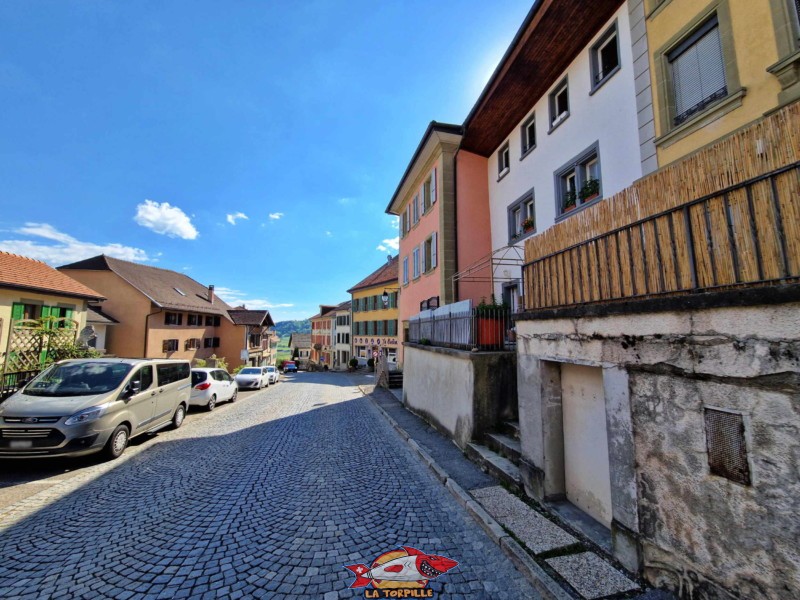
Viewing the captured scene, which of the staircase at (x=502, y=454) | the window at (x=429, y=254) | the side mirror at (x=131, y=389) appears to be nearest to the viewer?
the staircase at (x=502, y=454)

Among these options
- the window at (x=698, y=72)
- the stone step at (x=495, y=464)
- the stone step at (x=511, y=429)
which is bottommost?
the stone step at (x=495, y=464)

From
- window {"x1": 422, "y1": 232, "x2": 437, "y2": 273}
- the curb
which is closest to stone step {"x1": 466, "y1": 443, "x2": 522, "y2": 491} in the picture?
the curb

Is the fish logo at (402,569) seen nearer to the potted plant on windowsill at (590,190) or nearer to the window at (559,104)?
the potted plant on windowsill at (590,190)

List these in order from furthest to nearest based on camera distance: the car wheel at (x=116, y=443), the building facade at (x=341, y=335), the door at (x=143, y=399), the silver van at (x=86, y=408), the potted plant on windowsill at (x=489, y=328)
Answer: the building facade at (x=341, y=335) → the door at (x=143, y=399) → the potted plant on windowsill at (x=489, y=328) → the car wheel at (x=116, y=443) → the silver van at (x=86, y=408)

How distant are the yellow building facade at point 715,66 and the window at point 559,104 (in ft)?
9.78

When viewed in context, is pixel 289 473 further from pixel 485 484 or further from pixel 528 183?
pixel 528 183

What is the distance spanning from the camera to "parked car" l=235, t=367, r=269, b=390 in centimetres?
1983

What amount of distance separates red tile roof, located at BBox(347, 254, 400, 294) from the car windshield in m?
26.7

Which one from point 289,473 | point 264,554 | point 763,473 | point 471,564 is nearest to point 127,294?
point 289,473

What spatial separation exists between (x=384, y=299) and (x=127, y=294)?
20544 mm

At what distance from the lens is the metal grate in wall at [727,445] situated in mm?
2482

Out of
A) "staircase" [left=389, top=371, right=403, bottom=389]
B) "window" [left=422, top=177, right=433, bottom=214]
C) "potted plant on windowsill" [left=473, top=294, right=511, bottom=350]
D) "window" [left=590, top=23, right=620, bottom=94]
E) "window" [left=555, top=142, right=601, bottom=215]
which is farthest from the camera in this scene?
"staircase" [left=389, top=371, right=403, bottom=389]

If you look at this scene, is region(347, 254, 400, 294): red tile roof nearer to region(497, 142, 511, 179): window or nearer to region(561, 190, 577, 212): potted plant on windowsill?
region(497, 142, 511, 179): window

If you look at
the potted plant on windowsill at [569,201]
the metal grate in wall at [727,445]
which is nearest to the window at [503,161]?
the potted plant on windowsill at [569,201]
